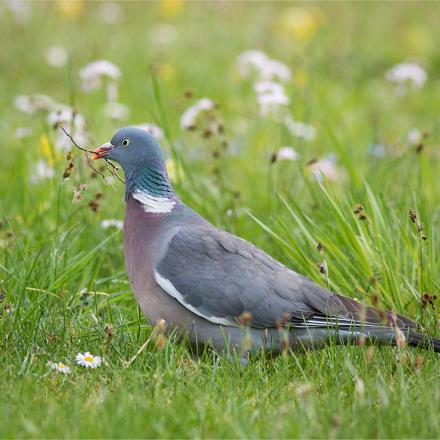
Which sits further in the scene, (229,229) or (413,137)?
(413,137)

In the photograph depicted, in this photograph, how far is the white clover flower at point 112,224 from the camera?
15.3ft

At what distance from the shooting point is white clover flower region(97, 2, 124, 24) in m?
9.79

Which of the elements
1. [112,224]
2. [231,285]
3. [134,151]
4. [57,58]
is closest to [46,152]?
[112,224]

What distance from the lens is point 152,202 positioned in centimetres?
393

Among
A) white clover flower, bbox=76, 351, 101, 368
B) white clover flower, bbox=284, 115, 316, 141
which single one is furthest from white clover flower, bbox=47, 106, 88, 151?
white clover flower, bbox=76, 351, 101, 368

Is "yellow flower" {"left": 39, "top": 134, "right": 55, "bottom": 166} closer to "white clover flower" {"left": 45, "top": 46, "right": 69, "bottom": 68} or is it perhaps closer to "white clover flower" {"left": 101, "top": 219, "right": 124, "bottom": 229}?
"white clover flower" {"left": 101, "top": 219, "right": 124, "bottom": 229}

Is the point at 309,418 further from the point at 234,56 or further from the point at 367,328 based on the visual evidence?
the point at 234,56

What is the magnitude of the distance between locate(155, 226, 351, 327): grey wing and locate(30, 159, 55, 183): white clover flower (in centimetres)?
174

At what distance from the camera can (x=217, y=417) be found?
2.87 metres

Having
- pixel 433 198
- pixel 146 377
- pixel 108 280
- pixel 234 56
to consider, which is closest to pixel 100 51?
pixel 234 56

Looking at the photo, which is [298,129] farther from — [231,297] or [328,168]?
[231,297]

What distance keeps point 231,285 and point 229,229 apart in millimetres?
1166

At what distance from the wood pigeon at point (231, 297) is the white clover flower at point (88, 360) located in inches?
14.9

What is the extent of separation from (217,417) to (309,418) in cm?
28
